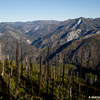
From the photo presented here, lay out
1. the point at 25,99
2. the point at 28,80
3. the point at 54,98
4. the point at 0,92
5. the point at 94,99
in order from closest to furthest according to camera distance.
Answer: the point at 25,99 → the point at 0,92 → the point at 54,98 → the point at 94,99 → the point at 28,80

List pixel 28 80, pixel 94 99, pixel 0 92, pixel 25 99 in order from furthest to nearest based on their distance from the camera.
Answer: pixel 28 80 → pixel 94 99 → pixel 0 92 → pixel 25 99

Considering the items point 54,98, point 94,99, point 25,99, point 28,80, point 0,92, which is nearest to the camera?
point 25,99

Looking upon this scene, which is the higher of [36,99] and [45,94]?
[36,99]

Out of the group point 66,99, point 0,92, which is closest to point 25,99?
point 0,92

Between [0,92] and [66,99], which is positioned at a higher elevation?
[0,92]

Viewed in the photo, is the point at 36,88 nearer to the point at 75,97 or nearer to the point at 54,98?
the point at 54,98

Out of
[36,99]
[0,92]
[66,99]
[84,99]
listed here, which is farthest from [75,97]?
[0,92]

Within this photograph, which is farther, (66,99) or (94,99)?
(94,99)

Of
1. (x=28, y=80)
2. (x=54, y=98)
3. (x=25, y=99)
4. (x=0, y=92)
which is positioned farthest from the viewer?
(x=28, y=80)

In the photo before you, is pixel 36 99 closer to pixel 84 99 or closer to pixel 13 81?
pixel 13 81
